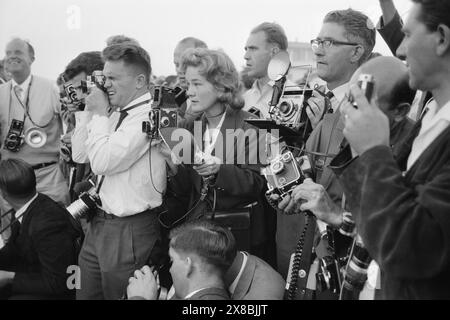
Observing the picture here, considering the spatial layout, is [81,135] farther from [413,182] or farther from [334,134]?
[413,182]

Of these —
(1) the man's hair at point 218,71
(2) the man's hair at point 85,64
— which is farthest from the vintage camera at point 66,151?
(1) the man's hair at point 218,71

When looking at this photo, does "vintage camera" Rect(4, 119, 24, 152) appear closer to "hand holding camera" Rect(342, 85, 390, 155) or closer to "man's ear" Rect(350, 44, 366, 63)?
"man's ear" Rect(350, 44, 366, 63)

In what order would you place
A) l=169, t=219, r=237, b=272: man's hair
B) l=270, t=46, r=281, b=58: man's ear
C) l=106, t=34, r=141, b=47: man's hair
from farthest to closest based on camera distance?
l=270, t=46, r=281, b=58: man's ear, l=106, t=34, r=141, b=47: man's hair, l=169, t=219, r=237, b=272: man's hair

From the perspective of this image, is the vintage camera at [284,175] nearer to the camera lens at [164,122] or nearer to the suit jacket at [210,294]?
the suit jacket at [210,294]

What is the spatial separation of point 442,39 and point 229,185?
156cm

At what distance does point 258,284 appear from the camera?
2.48 meters

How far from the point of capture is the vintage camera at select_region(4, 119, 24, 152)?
14.7ft

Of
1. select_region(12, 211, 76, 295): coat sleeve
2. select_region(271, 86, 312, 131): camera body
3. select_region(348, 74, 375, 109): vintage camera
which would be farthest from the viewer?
select_region(12, 211, 76, 295): coat sleeve

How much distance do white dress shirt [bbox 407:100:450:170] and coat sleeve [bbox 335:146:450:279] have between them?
0.12 metres

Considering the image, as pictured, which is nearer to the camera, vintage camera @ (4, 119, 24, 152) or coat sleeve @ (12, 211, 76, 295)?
coat sleeve @ (12, 211, 76, 295)

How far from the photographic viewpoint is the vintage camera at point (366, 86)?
1534 mm

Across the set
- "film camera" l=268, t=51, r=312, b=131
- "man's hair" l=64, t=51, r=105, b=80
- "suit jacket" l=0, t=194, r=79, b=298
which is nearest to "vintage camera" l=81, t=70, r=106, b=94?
"suit jacket" l=0, t=194, r=79, b=298

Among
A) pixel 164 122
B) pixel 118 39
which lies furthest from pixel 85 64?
pixel 164 122
